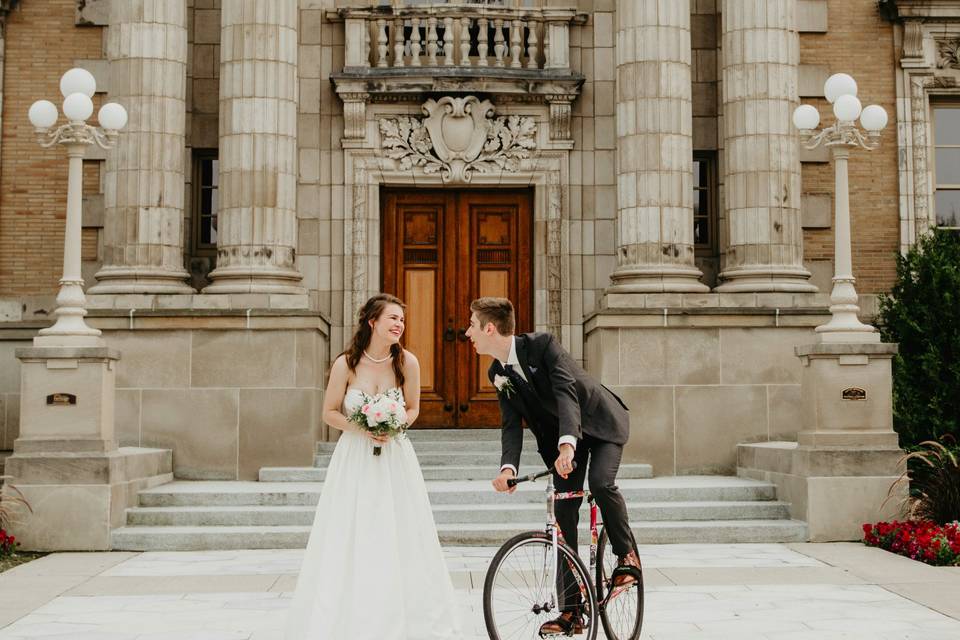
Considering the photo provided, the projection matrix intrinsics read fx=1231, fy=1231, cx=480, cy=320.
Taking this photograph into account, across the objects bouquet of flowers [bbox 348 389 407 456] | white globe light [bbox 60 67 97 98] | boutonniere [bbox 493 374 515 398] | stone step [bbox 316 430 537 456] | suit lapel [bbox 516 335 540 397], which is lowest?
stone step [bbox 316 430 537 456]

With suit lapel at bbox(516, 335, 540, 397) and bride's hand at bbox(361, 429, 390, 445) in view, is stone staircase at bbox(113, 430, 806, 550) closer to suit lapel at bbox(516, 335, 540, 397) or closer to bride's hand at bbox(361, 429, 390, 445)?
bride's hand at bbox(361, 429, 390, 445)

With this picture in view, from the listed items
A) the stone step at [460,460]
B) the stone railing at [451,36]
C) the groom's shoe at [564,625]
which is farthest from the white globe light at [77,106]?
the groom's shoe at [564,625]

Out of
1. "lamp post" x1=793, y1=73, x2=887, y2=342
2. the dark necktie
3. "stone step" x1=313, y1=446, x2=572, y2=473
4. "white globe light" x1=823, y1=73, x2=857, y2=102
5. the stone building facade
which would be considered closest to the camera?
the dark necktie

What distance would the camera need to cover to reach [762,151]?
16.6 meters

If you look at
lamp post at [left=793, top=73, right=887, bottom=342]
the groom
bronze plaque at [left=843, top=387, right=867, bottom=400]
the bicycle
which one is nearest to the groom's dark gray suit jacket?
the groom

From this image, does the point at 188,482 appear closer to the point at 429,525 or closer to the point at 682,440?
the point at 682,440

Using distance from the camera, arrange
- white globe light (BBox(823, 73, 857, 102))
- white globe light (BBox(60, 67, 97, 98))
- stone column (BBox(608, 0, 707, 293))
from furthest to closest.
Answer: stone column (BBox(608, 0, 707, 293)) → white globe light (BBox(823, 73, 857, 102)) → white globe light (BBox(60, 67, 97, 98))

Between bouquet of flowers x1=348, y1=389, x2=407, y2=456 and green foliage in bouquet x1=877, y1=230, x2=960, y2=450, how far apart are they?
30.0ft

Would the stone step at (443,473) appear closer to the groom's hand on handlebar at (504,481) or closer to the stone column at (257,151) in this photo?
the stone column at (257,151)

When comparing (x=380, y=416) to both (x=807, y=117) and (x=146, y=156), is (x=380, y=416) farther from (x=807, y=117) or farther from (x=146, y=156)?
(x=146, y=156)

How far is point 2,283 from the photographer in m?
17.6

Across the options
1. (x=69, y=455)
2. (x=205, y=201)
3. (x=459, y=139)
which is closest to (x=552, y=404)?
(x=69, y=455)

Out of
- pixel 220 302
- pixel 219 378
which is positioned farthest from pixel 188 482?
pixel 220 302

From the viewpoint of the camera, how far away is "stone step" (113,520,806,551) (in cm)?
1272
